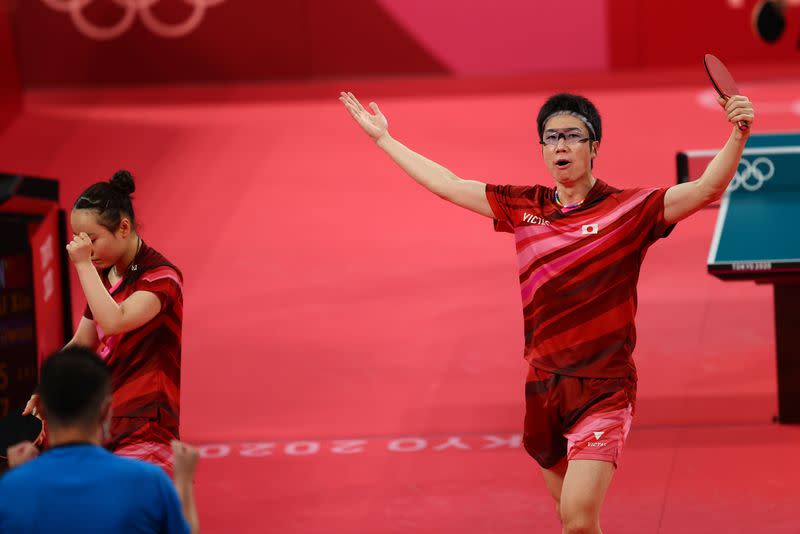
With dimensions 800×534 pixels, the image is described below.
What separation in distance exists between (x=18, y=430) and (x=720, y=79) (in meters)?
2.80

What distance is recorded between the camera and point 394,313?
9.74 metres

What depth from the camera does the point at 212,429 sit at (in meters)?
8.07

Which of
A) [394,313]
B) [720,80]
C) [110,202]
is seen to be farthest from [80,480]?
[394,313]

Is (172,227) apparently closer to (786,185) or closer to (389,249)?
(389,249)

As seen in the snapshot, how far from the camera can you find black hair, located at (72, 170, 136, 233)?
491 cm

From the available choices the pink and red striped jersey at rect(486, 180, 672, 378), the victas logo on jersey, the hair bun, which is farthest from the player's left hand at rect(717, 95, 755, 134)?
the hair bun

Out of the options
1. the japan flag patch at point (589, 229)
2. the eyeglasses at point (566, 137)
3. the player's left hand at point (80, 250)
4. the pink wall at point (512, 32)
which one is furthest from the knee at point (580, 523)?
the pink wall at point (512, 32)

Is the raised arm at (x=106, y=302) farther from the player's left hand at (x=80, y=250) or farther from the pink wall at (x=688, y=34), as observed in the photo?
the pink wall at (x=688, y=34)

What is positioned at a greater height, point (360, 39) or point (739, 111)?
point (360, 39)

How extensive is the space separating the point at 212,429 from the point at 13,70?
7622mm

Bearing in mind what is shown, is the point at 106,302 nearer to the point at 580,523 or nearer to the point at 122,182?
the point at 122,182

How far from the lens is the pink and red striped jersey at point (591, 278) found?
507 centimetres

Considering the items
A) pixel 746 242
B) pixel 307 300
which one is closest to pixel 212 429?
pixel 307 300

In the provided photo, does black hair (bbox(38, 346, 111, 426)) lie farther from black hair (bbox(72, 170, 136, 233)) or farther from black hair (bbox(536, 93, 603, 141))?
black hair (bbox(536, 93, 603, 141))
